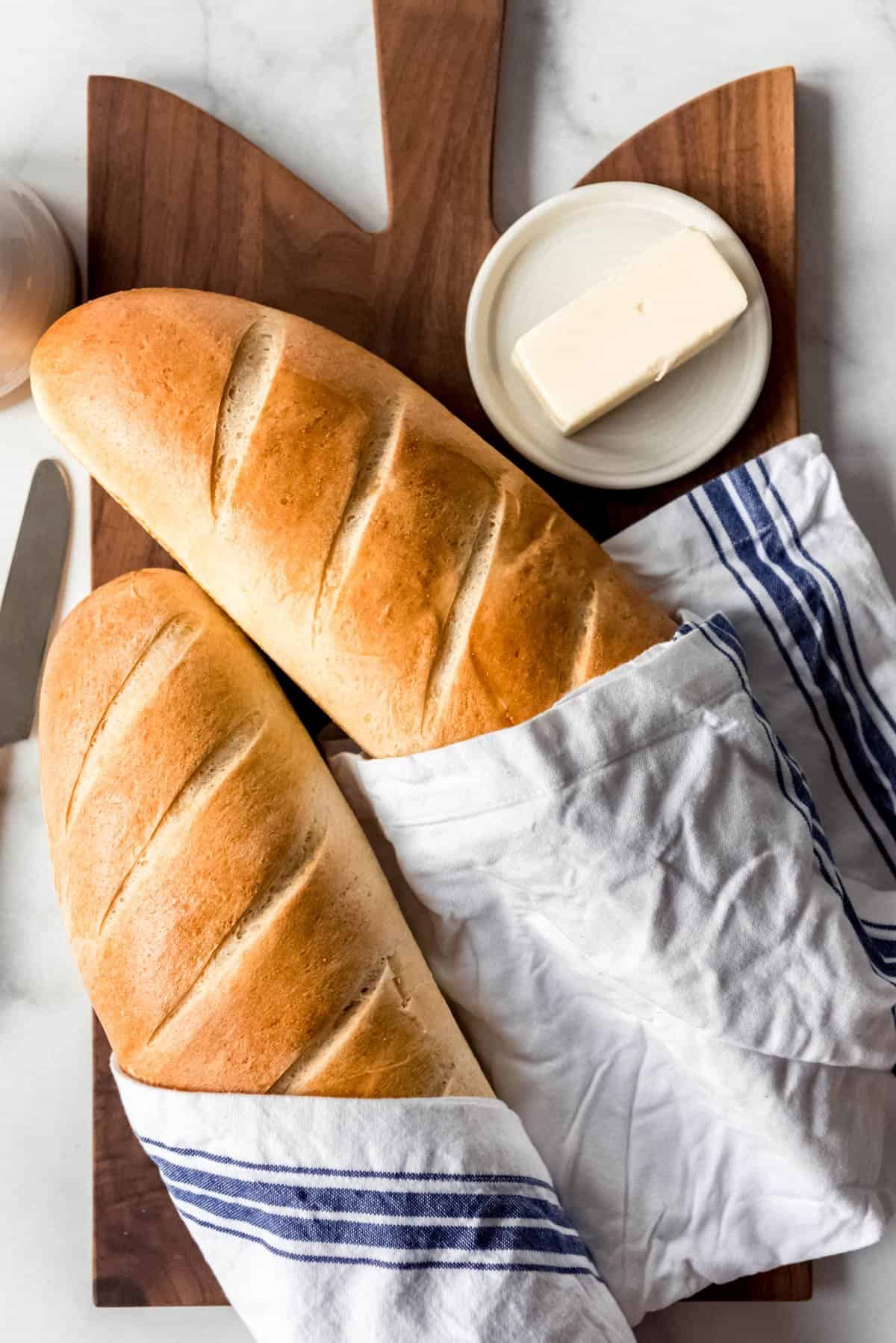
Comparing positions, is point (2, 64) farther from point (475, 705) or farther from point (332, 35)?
point (475, 705)

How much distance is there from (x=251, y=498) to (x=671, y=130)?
0.63 m

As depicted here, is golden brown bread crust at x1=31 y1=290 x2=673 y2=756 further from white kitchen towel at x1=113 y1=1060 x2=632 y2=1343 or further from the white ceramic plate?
white kitchen towel at x1=113 y1=1060 x2=632 y2=1343

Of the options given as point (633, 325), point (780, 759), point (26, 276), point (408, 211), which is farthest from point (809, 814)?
point (26, 276)

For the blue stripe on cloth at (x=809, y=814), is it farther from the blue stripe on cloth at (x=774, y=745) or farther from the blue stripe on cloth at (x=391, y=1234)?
the blue stripe on cloth at (x=391, y=1234)

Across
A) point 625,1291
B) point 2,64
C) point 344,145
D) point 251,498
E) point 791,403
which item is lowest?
point 625,1291

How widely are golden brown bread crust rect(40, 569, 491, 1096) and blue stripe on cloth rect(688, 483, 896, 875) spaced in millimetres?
473

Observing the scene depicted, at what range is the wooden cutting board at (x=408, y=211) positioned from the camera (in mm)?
1216

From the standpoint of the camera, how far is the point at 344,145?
50.3 inches

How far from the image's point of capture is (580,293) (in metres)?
1.21

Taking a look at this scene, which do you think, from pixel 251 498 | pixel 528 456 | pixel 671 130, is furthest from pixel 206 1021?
pixel 671 130

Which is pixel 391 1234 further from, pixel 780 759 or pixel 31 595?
pixel 31 595

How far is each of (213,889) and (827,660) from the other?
2.15 ft

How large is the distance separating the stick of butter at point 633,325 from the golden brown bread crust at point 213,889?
0.43 metres

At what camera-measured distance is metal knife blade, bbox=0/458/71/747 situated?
48.8 inches
